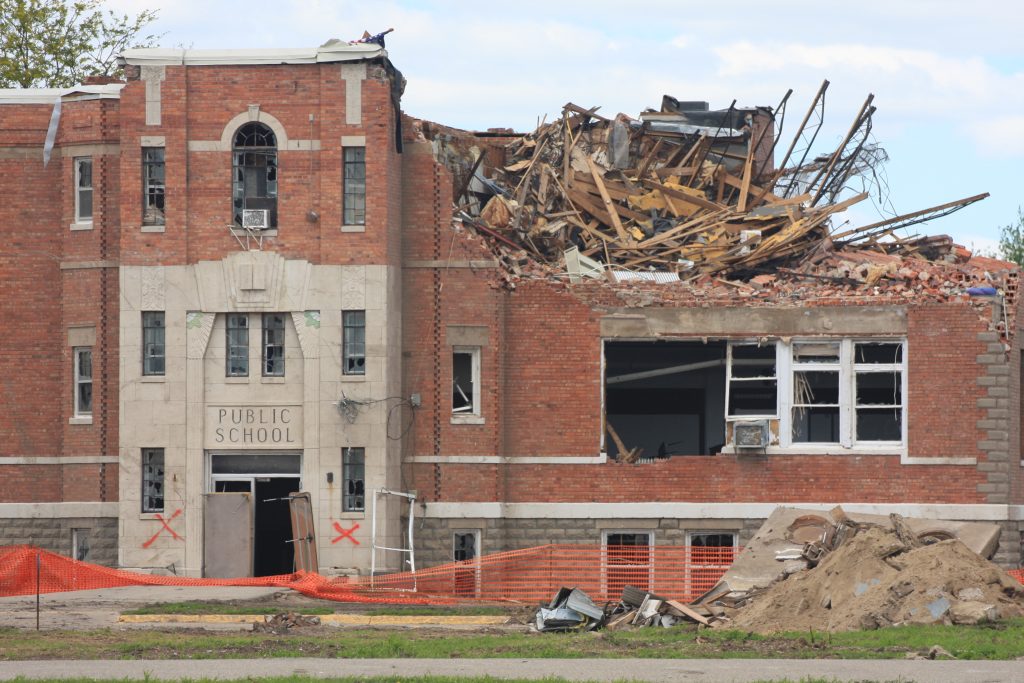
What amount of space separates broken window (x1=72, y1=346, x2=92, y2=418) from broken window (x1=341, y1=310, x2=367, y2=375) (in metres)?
5.41

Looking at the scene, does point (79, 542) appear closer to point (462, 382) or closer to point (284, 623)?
point (462, 382)

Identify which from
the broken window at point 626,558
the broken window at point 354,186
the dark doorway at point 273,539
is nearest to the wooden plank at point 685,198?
the broken window at point 354,186

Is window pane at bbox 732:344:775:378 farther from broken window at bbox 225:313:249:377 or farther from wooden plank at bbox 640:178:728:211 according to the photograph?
broken window at bbox 225:313:249:377

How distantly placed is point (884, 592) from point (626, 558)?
9.35 meters

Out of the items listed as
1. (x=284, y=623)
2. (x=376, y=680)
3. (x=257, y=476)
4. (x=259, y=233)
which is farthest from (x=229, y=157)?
(x=376, y=680)

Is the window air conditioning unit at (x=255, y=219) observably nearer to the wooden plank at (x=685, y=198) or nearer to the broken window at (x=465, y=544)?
the broken window at (x=465, y=544)

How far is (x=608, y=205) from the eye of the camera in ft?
118

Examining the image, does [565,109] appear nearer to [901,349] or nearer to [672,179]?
[672,179]

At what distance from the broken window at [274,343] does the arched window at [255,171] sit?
1.82 m

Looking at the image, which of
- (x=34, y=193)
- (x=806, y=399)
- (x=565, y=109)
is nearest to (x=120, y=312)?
(x=34, y=193)

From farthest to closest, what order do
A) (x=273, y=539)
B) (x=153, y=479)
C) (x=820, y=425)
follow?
(x=820, y=425) < (x=273, y=539) < (x=153, y=479)

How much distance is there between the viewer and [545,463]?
33000 millimetres

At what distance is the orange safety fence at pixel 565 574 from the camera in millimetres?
31484

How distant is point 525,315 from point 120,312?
7.84 metres
